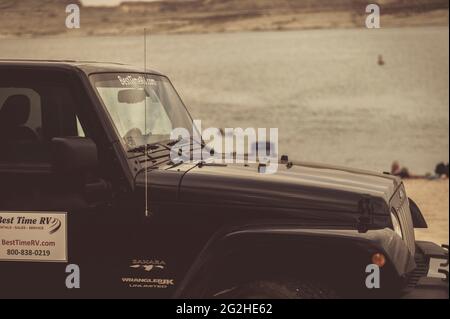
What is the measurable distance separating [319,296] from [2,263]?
1.74 meters

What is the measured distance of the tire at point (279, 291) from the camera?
13.9ft

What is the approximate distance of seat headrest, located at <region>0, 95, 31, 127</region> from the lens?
466 cm

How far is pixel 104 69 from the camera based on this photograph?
4906 mm

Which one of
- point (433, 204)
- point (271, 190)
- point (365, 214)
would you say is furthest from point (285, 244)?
point (433, 204)

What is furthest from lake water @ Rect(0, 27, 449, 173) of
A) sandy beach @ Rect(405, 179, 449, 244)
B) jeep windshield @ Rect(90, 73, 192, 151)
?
jeep windshield @ Rect(90, 73, 192, 151)

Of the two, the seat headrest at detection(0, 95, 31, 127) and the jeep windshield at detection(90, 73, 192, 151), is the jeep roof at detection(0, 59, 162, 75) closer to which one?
the jeep windshield at detection(90, 73, 192, 151)

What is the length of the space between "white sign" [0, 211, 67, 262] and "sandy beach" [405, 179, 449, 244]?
9.76 metres

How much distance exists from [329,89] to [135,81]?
99.0 m

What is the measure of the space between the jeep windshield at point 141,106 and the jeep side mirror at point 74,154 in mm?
371

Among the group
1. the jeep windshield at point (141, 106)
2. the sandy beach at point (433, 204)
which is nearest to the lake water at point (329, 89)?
the sandy beach at point (433, 204)

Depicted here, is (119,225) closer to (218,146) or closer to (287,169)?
(287,169)

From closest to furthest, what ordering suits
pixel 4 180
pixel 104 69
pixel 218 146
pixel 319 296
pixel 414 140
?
pixel 319 296 → pixel 4 180 → pixel 104 69 → pixel 218 146 → pixel 414 140

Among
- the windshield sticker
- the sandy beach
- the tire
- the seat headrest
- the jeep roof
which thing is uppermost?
the jeep roof
